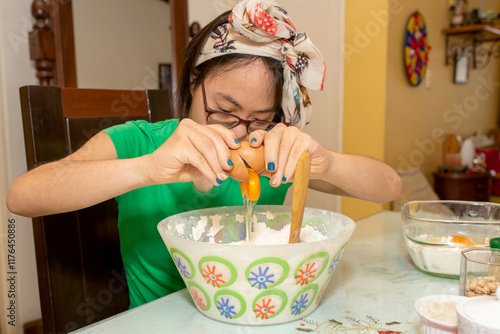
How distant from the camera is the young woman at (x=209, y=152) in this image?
0.64 metres

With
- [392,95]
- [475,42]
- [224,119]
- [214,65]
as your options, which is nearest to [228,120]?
[224,119]

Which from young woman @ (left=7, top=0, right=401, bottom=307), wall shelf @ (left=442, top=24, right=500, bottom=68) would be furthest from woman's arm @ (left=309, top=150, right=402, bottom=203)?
wall shelf @ (left=442, top=24, right=500, bottom=68)

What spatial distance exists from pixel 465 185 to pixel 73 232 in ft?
10.6

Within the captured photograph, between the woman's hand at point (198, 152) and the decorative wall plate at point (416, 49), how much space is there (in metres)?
2.76

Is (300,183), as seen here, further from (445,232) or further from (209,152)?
(445,232)

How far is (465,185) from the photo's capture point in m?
3.29

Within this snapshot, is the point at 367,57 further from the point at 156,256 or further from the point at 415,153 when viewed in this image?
the point at 156,256

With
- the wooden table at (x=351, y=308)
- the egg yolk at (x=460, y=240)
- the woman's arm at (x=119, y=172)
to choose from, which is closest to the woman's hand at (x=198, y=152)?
the woman's arm at (x=119, y=172)

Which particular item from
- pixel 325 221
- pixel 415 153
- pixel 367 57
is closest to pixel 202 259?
pixel 325 221

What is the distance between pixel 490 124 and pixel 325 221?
16.4 ft

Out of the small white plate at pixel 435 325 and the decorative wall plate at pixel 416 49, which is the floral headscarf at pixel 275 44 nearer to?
the small white plate at pixel 435 325

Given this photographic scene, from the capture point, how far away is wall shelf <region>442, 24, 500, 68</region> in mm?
3596

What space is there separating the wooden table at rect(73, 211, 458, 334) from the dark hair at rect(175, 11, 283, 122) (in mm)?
423

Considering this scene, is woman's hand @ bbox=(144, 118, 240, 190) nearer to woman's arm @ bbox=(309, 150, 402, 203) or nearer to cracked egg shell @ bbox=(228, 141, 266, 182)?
cracked egg shell @ bbox=(228, 141, 266, 182)
